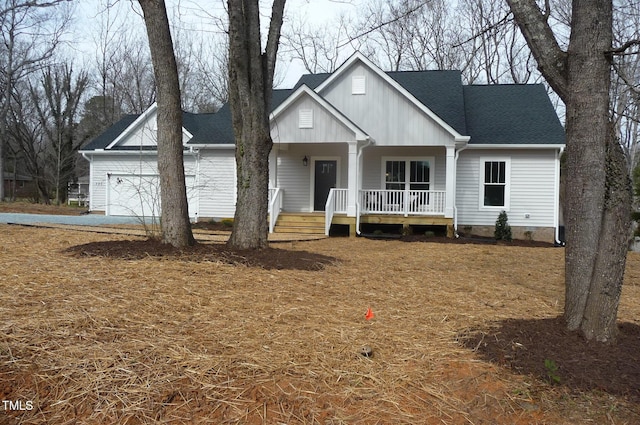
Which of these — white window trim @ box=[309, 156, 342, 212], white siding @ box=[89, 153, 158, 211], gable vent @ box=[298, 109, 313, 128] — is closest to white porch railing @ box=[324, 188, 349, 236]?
white window trim @ box=[309, 156, 342, 212]

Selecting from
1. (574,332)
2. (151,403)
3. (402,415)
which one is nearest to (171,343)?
(151,403)

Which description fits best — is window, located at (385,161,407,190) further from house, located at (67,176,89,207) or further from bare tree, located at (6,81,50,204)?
house, located at (67,176,89,207)

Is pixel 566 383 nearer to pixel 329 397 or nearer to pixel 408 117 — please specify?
pixel 329 397

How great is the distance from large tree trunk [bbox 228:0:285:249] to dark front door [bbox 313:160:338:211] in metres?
8.97

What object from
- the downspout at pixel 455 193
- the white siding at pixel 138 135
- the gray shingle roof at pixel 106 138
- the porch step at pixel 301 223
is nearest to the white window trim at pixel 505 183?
the downspout at pixel 455 193

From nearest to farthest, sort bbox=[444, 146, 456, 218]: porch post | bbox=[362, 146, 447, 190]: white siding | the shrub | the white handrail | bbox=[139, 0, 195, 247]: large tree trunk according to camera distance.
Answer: bbox=[139, 0, 195, 247]: large tree trunk < the white handrail < bbox=[444, 146, 456, 218]: porch post < the shrub < bbox=[362, 146, 447, 190]: white siding

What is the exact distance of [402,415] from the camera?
9.28 feet

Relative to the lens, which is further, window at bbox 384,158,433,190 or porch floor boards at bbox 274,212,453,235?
window at bbox 384,158,433,190

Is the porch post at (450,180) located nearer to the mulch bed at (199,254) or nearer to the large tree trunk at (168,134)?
the mulch bed at (199,254)

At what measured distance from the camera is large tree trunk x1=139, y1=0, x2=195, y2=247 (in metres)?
7.06

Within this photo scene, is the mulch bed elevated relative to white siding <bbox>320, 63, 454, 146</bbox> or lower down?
lower down

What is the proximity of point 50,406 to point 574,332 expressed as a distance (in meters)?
3.50

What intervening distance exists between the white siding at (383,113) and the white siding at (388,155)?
0.97 m

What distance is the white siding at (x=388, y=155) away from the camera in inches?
633
